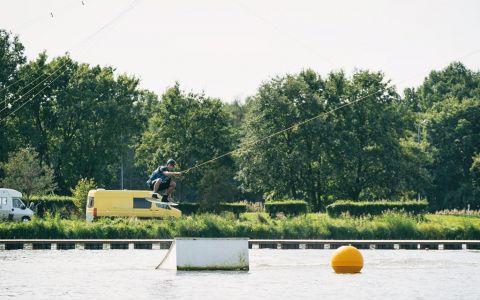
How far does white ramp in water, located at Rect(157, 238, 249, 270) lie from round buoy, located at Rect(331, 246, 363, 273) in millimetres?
3235

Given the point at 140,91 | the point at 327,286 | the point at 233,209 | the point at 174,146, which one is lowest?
the point at 327,286

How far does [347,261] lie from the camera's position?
3703 cm

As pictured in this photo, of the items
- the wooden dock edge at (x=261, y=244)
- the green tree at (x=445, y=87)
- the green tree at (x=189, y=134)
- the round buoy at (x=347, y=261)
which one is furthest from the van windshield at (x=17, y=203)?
the green tree at (x=445, y=87)

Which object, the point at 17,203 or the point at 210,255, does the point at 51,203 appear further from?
the point at 210,255

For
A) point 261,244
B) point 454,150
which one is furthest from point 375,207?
point 454,150

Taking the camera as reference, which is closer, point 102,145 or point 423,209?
point 423,209

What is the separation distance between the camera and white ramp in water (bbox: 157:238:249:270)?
36250 mm

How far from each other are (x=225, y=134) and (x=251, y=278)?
45.7 meters

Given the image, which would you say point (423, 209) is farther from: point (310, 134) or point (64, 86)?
point (64, 86)

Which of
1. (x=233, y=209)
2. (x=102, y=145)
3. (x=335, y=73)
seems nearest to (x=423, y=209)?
(x=233, y=209)

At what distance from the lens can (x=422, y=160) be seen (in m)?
81.4

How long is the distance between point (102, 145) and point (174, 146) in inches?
308

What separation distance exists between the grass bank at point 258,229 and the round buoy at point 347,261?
1371 centimetres

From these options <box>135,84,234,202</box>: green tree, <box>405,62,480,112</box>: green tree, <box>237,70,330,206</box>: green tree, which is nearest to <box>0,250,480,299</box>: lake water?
<box>237,70,330,206</box>: green tree
